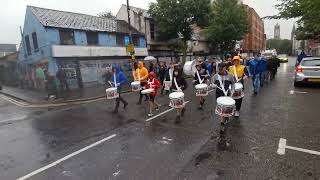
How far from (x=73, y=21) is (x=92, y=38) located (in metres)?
2.46

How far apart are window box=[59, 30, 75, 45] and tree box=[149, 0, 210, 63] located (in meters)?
13.9

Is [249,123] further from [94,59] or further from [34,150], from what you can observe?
[94,59]

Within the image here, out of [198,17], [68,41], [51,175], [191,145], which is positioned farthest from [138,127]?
[198,17]

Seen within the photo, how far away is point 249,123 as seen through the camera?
7855 mm

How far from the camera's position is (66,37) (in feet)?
74.7

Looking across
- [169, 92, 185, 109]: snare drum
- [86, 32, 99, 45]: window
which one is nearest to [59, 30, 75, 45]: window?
[86, 32, 99, 45]: window

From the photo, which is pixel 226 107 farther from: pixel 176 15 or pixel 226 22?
pixel 226 22

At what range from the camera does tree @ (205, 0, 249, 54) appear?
39.5 metres

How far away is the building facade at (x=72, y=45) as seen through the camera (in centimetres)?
2194

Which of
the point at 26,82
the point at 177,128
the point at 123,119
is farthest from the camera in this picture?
the point at 26,82

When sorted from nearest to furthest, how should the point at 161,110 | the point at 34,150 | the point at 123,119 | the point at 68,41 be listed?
the point at 34,150
the point at 123,119
the point at 161,110
the point at 68,41

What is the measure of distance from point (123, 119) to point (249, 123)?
4.08 m

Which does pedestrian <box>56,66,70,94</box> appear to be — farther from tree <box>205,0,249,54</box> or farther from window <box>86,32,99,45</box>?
tree <box>205,0,249,54</box>

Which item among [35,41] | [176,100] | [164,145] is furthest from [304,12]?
[35,41]
